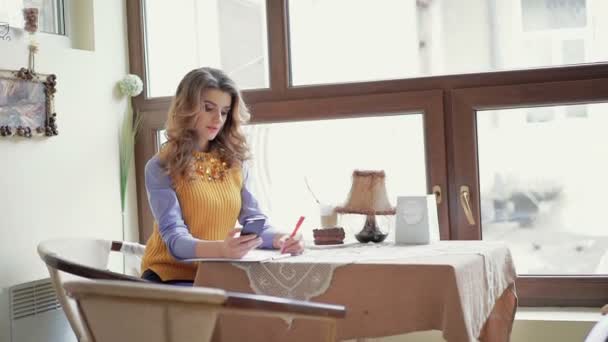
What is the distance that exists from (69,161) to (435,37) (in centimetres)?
163

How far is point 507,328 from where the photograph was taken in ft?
8.91

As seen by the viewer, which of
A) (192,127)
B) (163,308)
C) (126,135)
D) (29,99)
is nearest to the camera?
(163,308)

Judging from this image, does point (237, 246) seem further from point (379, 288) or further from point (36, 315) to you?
point (36, 315)

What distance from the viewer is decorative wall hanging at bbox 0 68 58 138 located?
317 centimetres

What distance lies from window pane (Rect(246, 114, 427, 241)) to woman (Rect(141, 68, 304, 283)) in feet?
2.08

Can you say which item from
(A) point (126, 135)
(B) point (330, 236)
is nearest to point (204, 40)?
(A) point (126, 135)

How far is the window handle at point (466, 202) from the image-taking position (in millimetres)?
3373

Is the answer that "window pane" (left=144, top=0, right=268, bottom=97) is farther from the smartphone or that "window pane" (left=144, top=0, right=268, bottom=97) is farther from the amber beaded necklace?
the smartphone

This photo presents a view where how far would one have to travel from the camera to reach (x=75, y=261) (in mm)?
3047

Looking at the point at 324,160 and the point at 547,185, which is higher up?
the point at 324,160

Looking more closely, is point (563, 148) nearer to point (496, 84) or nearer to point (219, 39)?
point (496, 84)

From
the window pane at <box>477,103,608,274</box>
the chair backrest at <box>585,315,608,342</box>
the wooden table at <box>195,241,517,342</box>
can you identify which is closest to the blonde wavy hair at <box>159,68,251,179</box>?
the wooden table at <box>195,241,517,342</box>

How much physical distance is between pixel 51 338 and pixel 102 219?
590mm

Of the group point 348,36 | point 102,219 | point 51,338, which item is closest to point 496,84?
point 348,36
